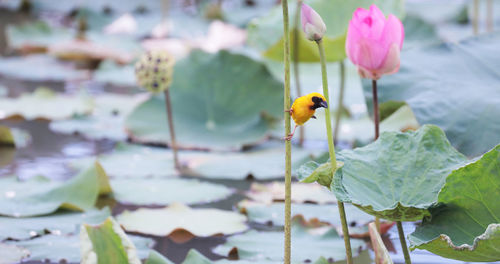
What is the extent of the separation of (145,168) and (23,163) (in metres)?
0.32

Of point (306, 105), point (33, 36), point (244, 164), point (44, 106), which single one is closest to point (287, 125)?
point (306, 105)

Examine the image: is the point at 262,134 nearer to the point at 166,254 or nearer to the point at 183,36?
the point at 166,254

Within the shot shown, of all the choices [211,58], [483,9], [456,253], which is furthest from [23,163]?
Result: [483,9]

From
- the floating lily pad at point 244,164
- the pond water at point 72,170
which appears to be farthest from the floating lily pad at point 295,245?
the floating lily pad at point 244,164

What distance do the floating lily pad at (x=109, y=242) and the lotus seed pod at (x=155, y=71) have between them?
742mm

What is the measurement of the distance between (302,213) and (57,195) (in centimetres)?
51

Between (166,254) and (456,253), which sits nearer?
(456,253)

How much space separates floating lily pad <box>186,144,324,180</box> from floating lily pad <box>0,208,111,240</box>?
0.40 m

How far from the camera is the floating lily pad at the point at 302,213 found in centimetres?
133

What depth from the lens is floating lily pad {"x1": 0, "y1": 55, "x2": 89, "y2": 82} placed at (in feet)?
9.28

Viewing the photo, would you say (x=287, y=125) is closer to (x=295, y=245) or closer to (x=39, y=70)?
(x=295, y=245)

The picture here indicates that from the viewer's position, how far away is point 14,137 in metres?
1.88

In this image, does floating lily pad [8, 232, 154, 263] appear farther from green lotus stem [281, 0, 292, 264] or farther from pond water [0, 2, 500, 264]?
green lotus stem [281, 0, 292, 264]

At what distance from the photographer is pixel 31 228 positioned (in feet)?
4.04
